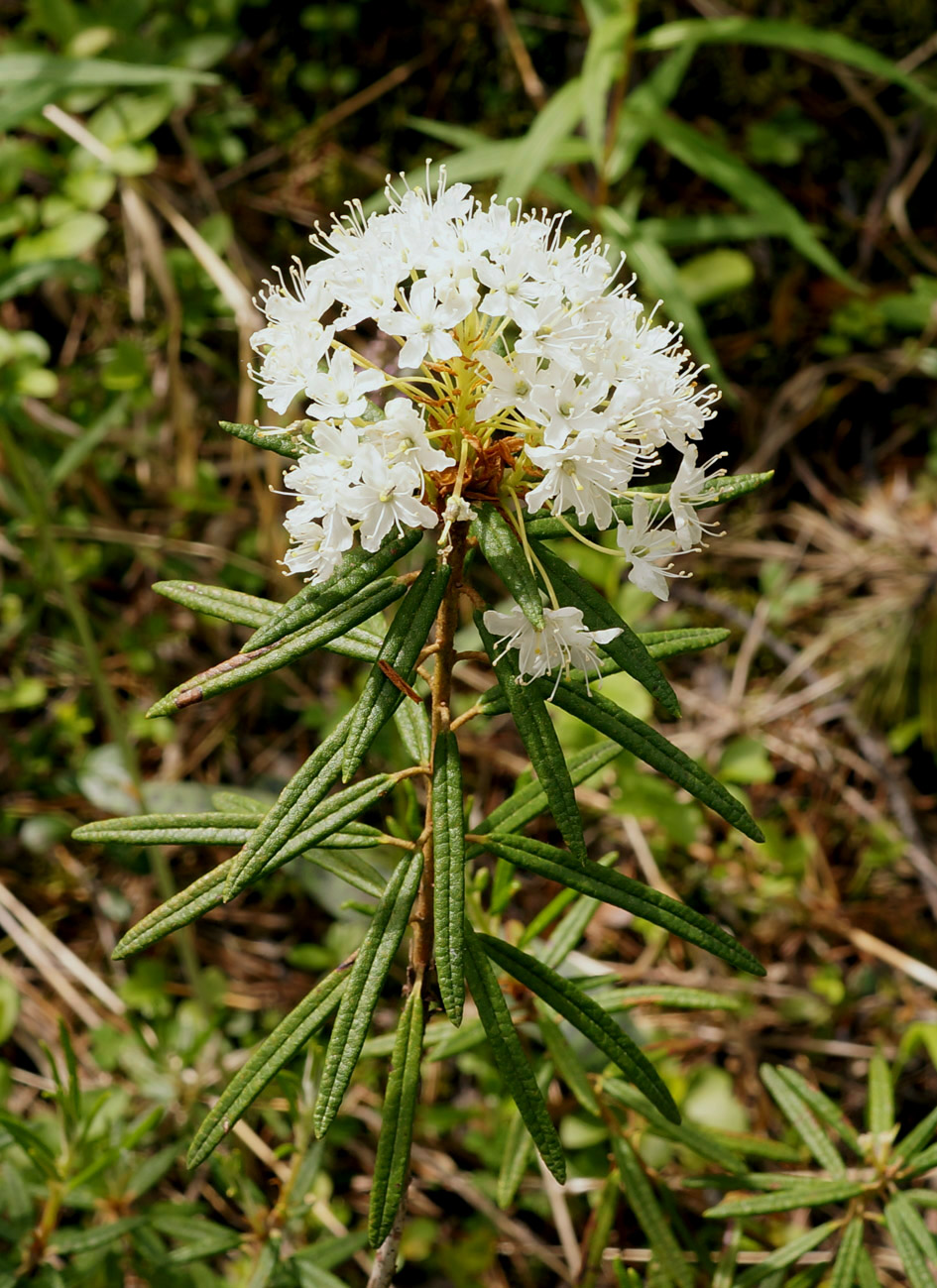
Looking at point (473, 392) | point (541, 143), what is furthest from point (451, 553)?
point (541, 143)

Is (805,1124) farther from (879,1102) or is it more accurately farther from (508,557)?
(508,557)

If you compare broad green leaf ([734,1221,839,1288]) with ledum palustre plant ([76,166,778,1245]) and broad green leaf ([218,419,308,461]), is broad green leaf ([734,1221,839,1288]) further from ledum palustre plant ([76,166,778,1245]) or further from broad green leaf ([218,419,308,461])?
broad green leaf ([218,419,308,461])

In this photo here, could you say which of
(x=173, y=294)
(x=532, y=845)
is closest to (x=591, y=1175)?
(x=532, y=845)

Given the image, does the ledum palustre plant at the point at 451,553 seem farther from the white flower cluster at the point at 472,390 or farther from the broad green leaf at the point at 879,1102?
the broad green leaf at the point at 879,1102

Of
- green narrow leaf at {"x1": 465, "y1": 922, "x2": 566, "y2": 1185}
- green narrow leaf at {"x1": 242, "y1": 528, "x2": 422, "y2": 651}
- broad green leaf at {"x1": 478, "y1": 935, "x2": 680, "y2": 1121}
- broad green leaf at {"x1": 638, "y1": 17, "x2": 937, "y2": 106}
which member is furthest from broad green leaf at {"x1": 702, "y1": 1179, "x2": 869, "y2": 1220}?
broad green leaf at {"x1": 638, "y1": 17, "x2": 937, "y2": 106}

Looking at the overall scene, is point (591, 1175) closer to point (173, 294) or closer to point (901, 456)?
point (901, 456)

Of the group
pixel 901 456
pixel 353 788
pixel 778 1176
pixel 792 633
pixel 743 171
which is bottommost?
pixel 778 1176
